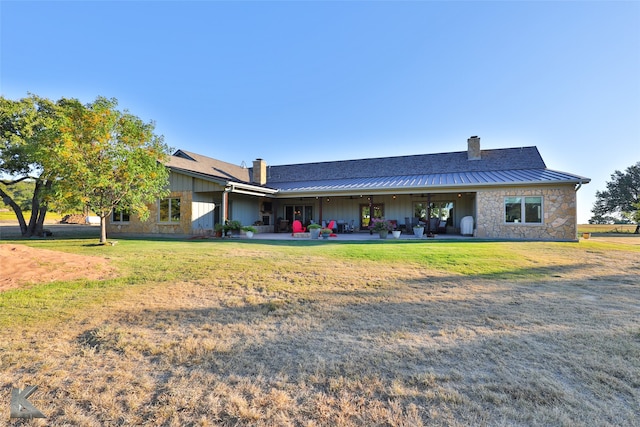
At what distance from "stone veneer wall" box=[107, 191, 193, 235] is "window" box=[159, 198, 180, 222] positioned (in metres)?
0.24

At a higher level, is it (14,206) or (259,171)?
(259,171)

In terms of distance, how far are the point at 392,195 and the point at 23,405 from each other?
17.9 metres

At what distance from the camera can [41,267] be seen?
20.3 ft

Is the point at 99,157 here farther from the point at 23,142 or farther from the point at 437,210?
the point at 437,210

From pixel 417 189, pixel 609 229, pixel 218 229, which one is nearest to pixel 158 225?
pixel 218 229

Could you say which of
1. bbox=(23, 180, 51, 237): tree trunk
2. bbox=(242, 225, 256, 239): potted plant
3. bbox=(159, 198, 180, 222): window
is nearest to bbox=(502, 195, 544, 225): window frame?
bbox=(242, 225, 256, 239): potted plant

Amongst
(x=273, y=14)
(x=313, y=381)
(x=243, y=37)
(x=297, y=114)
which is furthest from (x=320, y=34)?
(x=313, y=381)

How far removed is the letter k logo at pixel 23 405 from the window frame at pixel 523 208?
15.9 metres

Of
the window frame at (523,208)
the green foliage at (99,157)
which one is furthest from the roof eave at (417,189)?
the green foliage at (99,157)

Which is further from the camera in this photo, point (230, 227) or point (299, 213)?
point (299, 213)

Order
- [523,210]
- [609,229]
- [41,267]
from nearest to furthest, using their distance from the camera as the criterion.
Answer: [41,267], [523,210], [609,229]

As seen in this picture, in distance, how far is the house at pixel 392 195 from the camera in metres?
13.6

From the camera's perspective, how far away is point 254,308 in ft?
14.0

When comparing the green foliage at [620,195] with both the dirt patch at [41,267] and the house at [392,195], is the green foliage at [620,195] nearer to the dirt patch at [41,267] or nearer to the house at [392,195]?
the house at [392,195]
